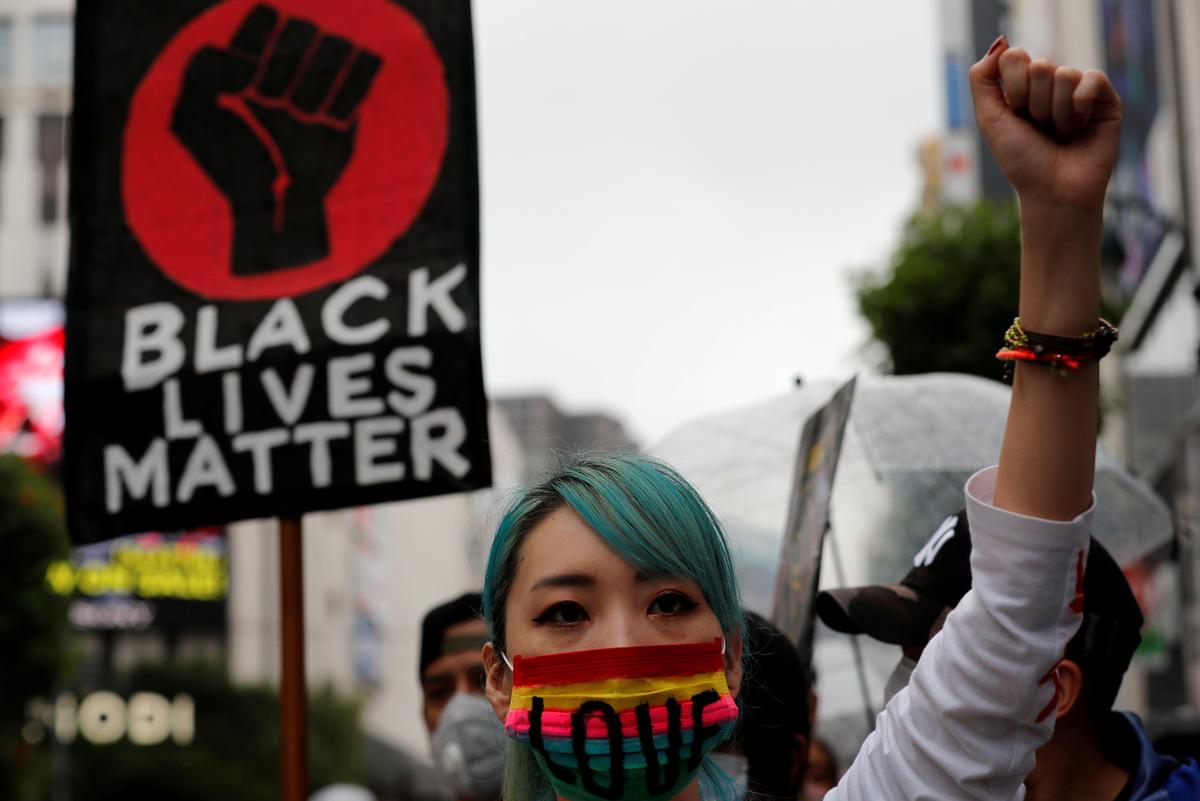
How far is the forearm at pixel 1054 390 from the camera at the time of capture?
1.76m

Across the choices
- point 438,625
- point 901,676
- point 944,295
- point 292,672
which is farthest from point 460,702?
point 944,295

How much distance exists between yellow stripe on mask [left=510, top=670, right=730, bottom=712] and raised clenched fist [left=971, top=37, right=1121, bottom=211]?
0.69 m

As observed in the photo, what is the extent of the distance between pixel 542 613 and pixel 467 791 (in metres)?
2.07

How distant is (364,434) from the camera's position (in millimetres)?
3605

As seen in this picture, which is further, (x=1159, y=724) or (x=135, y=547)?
(x=135, y=547)

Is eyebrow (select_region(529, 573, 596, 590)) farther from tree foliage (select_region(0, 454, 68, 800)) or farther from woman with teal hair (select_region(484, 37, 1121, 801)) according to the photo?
tree foliage (select_region(0, 454, 68, 800))

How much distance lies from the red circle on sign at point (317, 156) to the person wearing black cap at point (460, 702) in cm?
86

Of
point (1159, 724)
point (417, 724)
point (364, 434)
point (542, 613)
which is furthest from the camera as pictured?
point (417, 724)

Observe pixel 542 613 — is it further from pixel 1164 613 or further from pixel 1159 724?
pixel 1164 613

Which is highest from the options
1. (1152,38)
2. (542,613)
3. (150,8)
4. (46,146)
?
(46,146)

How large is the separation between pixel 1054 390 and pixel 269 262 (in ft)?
7.78

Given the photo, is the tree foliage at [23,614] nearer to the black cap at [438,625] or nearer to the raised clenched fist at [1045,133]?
the black cap at [438,625]

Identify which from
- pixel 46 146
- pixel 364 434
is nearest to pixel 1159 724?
pixel 364 434

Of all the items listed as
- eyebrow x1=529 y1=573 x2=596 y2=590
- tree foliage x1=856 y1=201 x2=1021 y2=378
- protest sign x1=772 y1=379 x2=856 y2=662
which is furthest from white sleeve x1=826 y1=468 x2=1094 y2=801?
tree foliage x1=856 y1=201 x2=1021 y2=378
